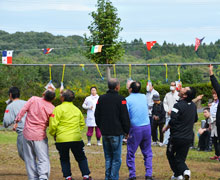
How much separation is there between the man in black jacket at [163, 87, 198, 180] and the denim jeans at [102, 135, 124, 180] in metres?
1.02

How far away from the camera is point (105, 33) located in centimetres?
3123

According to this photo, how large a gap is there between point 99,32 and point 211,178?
76.0 feet

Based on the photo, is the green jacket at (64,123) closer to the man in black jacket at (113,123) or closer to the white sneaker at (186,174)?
the man in black jacket at (113,123)

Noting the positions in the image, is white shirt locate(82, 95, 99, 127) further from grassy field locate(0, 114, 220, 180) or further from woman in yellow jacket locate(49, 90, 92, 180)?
woman in yellow jacket locate(49, 90, 92, 180)

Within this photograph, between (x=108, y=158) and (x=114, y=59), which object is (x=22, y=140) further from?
(x=114, y=59)

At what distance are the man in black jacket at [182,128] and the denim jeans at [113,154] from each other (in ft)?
3.35

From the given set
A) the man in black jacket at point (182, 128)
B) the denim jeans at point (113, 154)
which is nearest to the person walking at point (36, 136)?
the denim jeans at point (113, 154)

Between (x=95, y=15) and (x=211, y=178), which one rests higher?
(x=95, y=15)

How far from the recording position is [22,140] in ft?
29.1

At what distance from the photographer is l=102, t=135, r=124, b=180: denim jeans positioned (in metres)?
8.19

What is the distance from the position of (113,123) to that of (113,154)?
0.59 m

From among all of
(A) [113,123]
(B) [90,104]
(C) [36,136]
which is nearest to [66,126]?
(C) [36,136]

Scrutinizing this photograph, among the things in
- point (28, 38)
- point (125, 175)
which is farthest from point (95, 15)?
point (28, 38)

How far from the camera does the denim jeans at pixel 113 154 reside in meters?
8.19
